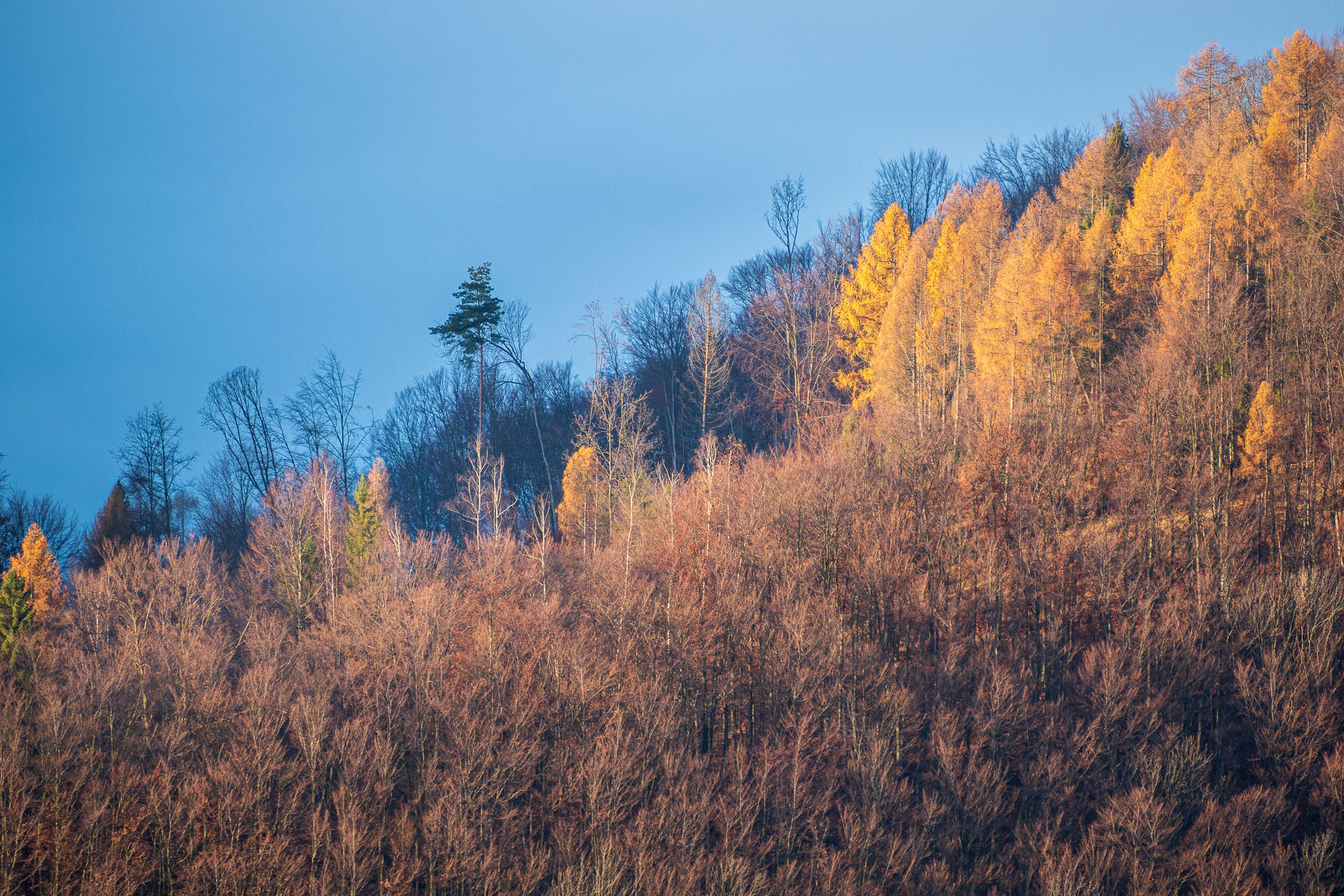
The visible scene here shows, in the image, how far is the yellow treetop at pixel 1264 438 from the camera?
1501 inches

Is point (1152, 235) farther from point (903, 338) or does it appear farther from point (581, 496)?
point (581, 496)

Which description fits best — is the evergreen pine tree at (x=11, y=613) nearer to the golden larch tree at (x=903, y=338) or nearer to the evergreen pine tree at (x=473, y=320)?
the evergreen pine tree at (x=473, y=320)

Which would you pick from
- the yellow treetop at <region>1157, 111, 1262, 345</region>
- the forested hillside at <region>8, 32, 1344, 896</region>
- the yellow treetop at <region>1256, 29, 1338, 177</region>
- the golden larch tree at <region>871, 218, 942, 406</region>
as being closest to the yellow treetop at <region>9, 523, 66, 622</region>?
the forested hillside at <region>8, 32, 1344, 896</region>

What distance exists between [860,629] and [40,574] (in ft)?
142

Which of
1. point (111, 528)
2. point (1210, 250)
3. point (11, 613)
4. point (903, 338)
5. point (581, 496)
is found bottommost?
point (11, 613)

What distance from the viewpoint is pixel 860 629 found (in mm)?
44000

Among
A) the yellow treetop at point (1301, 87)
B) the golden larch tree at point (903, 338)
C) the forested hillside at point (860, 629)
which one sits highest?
the yellow treetop at point (1301, 87)

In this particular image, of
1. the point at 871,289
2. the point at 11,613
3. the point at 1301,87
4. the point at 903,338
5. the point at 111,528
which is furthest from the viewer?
the point at 871,289

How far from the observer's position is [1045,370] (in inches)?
1788

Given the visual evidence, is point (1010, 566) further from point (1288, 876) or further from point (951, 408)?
point (1288, 876)

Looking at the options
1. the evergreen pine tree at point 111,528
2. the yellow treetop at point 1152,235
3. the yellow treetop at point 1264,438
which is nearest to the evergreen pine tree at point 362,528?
the evergreen pine tree at point 111,528

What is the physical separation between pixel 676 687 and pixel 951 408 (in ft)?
74.7

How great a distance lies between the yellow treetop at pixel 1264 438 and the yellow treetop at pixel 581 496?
106 feet

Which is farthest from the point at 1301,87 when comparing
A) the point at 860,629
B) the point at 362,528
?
the point at 362,528
